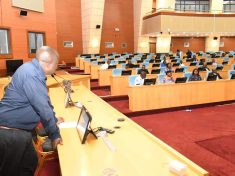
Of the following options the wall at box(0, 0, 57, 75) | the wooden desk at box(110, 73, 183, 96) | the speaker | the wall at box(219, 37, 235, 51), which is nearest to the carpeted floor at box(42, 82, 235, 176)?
the wooden desk at box(110, 73, 183, 96)

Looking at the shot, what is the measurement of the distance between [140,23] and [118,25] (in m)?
1.58

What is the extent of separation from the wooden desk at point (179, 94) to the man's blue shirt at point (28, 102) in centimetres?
360

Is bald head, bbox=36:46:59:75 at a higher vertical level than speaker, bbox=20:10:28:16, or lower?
lower

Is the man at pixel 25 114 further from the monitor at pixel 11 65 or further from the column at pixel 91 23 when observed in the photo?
the column at pixel 91 23

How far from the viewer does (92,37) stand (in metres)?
16.8

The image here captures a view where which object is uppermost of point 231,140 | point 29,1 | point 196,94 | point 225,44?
point 29,1

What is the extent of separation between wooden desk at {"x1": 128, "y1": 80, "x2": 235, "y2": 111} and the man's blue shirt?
3596 millimetres

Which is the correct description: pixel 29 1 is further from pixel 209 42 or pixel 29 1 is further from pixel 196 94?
pixel 209 42

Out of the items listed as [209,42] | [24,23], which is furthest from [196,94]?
[209,42]

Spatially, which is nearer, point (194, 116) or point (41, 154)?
point (41, 154)

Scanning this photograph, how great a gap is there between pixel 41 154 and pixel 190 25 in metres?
17.6

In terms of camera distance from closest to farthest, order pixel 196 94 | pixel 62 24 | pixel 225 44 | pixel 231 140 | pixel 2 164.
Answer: pixel 2 164
pixel 231 140
pixel 196 94
pixel 62 24
pixel 225 44

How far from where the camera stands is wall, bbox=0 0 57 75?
33.0ft

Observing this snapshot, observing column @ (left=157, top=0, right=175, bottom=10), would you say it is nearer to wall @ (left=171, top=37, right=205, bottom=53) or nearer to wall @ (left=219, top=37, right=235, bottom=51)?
wall @ (left=171, top=37, right=205, bottom=53)
